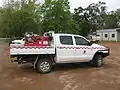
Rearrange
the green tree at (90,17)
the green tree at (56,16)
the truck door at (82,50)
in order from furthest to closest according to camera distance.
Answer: the green tree at (90,17)
the green tree at (56,16)
the truck door at (82,50)

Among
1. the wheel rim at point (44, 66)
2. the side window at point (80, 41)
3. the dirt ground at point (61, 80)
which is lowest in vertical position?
the dirt ground at point (61, 80)

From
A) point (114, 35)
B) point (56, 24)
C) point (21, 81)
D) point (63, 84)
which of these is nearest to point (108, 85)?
point (63, 84)

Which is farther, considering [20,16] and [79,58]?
[20,16]

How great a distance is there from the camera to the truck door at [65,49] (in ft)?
37.3

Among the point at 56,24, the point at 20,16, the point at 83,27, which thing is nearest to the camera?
the point at 56,24

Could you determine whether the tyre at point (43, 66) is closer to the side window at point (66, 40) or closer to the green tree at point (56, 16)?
the side window at point (66, 40)

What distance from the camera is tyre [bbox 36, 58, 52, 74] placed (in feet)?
36.0

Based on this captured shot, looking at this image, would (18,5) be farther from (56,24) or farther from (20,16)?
(56,24)

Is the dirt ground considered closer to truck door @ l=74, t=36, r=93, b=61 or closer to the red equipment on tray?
truck door @ l=74, t=36, r=93, b=61

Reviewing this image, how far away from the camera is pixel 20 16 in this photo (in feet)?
148

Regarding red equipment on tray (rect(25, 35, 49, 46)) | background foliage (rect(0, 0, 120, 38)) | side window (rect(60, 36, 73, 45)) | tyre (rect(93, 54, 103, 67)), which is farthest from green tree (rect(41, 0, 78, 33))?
red equipment on tray (rect(25, 35, 49, 46))

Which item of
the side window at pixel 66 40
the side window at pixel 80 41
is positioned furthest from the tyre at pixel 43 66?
the side window at pixel 80 41

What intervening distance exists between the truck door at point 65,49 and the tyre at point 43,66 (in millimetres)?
586

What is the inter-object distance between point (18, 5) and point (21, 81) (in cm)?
4018
